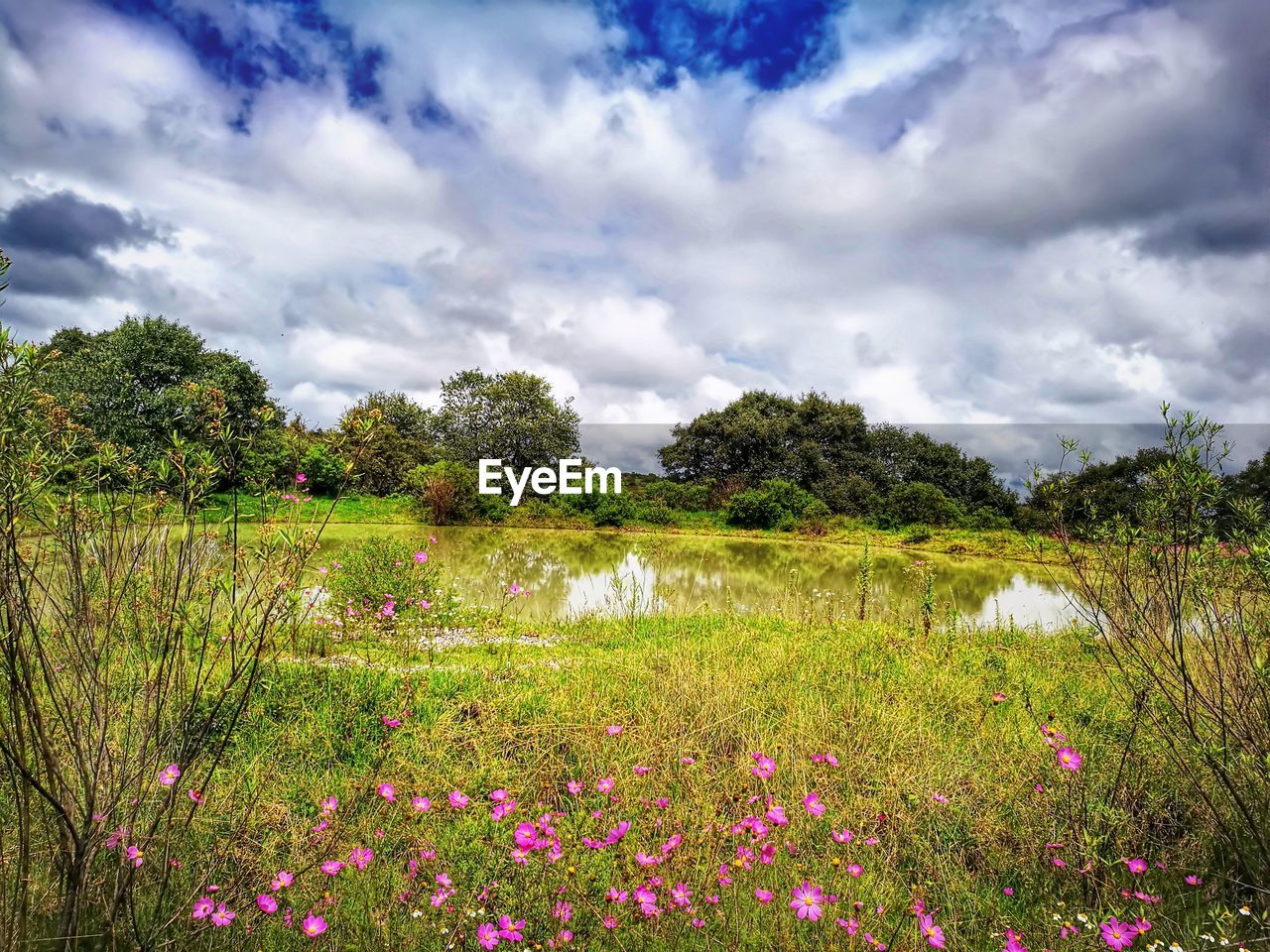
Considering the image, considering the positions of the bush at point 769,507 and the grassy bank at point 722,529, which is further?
the bush at point 769,507

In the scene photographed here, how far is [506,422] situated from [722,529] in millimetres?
11396

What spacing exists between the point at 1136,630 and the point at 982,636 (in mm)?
4591

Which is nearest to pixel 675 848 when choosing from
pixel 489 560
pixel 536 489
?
pixel 489 560

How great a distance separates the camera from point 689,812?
304cm

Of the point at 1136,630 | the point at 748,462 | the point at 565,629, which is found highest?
the point at 748,462

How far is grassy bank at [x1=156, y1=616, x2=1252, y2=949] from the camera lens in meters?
2.28

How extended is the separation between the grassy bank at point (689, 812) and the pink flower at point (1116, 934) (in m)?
0.09

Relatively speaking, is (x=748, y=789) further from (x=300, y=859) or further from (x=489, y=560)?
(x=489, y=560)

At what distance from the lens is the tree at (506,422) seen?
106 ft

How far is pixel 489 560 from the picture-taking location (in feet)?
47.2

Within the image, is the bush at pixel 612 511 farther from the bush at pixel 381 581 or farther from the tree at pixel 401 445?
the bush at pixel 381 581

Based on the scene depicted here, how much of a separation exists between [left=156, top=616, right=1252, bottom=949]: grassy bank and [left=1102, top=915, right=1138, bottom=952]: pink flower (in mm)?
93

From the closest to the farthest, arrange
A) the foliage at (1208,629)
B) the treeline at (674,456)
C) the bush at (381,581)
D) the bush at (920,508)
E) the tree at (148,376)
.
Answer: the foliage at (1208,629) < the bush at (381,581) < the tree at (148,376) < the treeline at (674,456) < the bush at (920,508)

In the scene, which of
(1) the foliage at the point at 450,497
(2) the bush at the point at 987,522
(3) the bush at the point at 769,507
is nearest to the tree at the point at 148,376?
(1) the foliage at the point at 450,497
